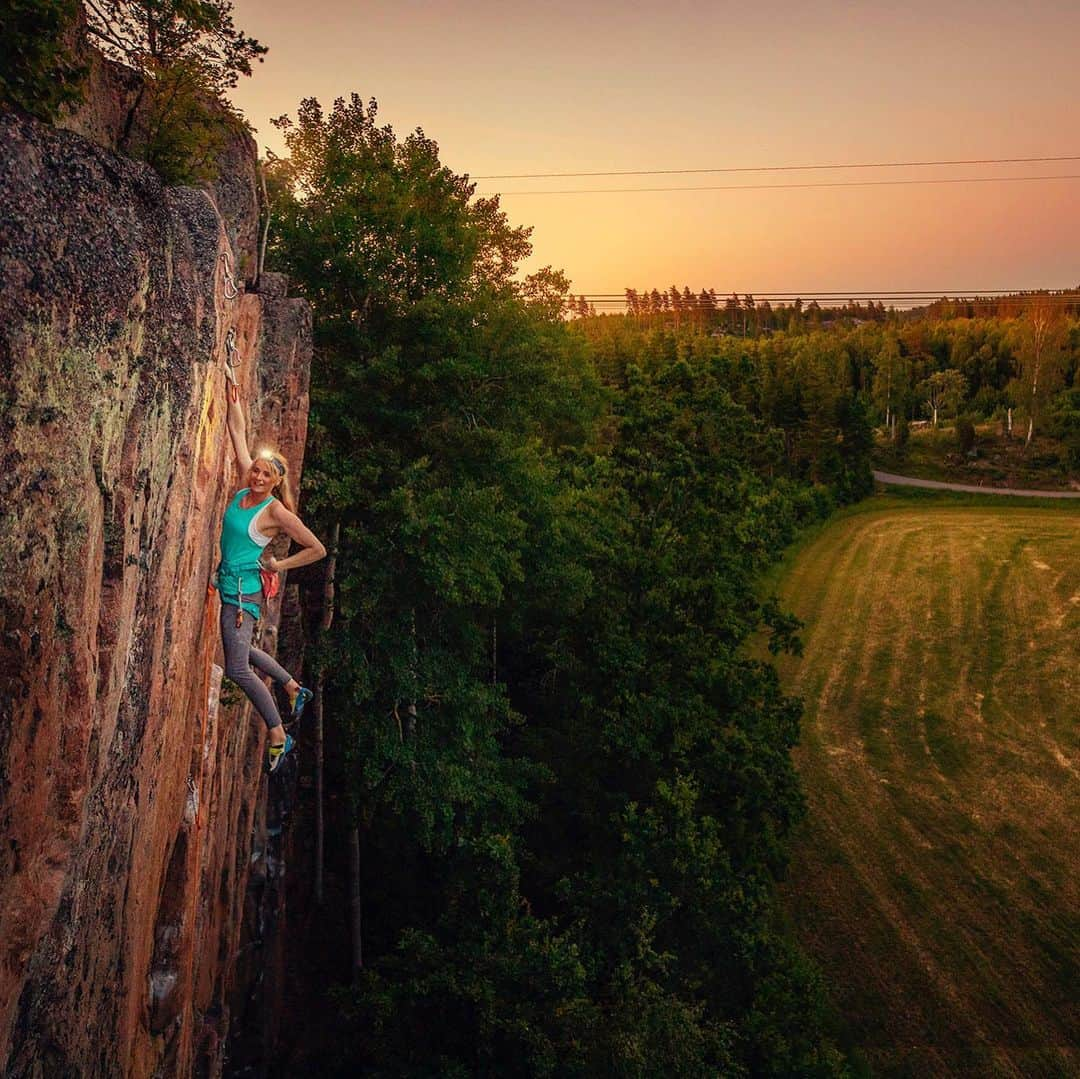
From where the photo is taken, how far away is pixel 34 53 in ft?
31.6

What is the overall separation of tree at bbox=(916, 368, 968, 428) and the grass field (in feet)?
191

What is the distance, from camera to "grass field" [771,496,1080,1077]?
61.9 ft

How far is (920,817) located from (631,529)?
13.2 metres

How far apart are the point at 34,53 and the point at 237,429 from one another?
4.97 metres

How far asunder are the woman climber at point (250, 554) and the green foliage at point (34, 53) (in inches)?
176

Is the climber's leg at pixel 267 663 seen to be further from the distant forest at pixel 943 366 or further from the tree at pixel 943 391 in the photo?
the tree at pixel 943 391

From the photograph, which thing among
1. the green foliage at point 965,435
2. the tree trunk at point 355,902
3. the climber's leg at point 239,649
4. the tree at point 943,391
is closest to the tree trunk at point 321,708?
the tree trunk at point 355,902

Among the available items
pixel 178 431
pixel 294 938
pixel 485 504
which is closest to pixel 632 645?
pixel 485 504

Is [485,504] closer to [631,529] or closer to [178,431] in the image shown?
[631,529]

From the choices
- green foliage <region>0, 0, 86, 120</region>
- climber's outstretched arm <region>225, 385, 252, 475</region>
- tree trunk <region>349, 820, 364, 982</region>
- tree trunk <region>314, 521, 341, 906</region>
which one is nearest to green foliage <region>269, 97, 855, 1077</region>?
tree trunk <region>314, 521, 341, 906</region>

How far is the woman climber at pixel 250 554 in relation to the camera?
8055 millimetres

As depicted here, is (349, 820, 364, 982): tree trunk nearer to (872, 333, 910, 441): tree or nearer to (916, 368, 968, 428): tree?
(872, 333, 910, 441): tree

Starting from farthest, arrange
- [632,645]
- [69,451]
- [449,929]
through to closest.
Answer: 1. [632,645]
2. [449,929]
3. [69,451]

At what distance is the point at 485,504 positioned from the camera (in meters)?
17.0
